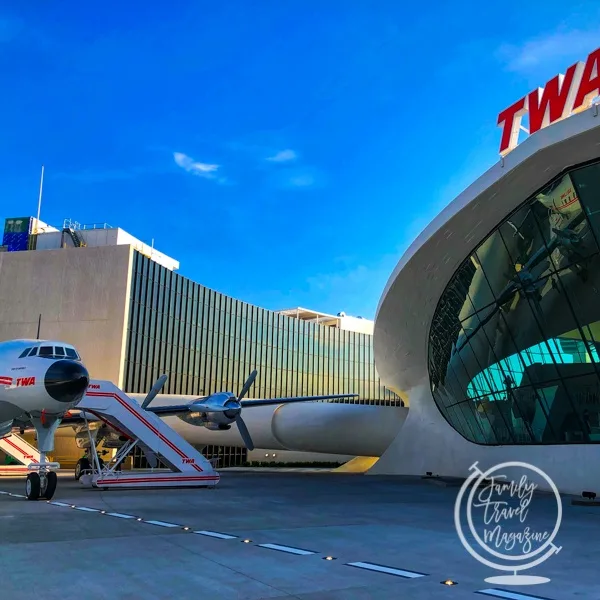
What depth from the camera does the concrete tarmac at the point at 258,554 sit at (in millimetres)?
6348

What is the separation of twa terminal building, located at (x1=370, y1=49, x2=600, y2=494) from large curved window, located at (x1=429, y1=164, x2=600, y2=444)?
0.04 m

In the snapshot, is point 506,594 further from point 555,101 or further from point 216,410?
point 216,410

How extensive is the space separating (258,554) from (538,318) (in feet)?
52.0

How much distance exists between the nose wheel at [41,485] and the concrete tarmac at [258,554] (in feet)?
4.03

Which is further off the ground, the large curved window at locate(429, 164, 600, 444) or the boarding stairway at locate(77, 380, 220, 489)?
the large curved window at locate(429, 164, 600, 444)

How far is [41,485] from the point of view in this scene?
17.0m

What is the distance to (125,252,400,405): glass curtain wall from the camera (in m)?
52.1

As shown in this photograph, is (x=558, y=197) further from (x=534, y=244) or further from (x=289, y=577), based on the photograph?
(x=289, y=577)

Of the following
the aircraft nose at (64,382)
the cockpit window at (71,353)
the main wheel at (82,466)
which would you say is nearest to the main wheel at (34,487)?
the aircraft nose at (64,382)

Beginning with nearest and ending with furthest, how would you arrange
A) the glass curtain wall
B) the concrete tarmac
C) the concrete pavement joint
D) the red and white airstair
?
the concrete pavement joint, the concrete tarmac, the red and white airstair, the glass curtain wall

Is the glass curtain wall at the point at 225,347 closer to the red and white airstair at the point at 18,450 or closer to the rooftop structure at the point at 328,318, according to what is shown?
the rooftop structure at the point at 328,318

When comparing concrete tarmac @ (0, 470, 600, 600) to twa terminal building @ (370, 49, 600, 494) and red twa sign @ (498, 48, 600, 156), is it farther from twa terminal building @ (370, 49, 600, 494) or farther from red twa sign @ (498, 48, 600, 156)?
red twa sign @ (498, 48, 600, 156)

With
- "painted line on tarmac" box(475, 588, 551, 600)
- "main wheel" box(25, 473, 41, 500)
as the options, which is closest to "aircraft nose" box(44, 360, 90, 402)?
"main wheel" box(25, 473, 41, 500)

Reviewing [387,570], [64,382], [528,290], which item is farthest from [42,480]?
[528,290]
